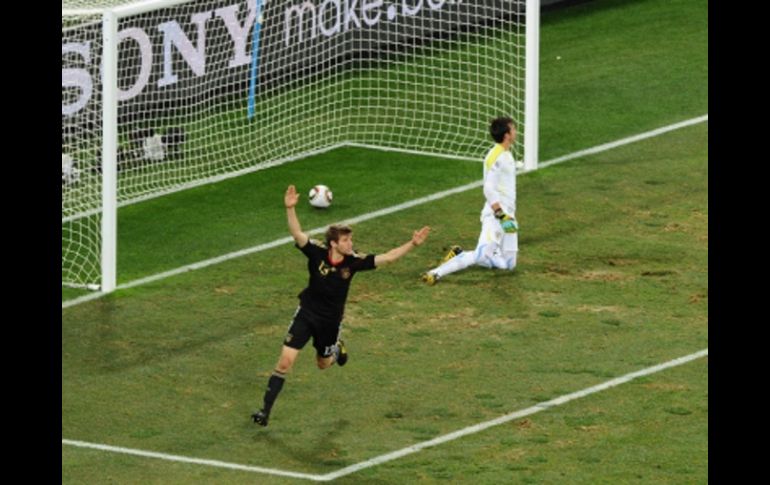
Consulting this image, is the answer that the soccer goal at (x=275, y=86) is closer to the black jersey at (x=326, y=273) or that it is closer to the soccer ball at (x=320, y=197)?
the soccer ball at (x=320, y=197)

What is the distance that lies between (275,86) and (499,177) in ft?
18.5

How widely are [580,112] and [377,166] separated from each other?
3.49 metres

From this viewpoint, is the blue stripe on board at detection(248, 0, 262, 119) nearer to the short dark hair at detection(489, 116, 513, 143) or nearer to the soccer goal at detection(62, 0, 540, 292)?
the soccer goal at detection(62, 0, 540, 292)

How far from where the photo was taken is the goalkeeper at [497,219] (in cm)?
2233

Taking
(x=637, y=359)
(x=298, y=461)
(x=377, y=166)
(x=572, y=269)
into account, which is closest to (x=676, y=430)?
(x=637, y=359)

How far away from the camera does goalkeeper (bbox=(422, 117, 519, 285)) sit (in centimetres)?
2233

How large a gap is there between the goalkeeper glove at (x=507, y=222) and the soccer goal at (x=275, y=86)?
409cm

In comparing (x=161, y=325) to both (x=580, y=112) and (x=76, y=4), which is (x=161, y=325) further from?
(x=580, y=112)

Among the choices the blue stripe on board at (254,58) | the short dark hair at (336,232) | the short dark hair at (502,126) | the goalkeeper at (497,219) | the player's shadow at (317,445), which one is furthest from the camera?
the blue stripe on board at (254,58)

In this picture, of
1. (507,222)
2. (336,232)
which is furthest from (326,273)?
(507,222)

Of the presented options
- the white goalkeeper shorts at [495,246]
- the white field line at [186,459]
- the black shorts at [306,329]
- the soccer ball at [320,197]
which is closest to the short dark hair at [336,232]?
the black shorts at [306,329]

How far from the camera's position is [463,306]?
72.0 feet

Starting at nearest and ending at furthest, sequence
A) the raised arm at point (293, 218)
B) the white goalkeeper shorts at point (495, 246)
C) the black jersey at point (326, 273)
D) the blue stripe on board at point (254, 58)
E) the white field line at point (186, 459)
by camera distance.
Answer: the white field line at point (186, 459) → the raised arm at point (293, 218) → the black jersey at point (326, 273) → the white goalkeeper shorts at point (495, 246) → the blue stripe on board at point (254, 58)

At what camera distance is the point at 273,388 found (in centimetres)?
1861
